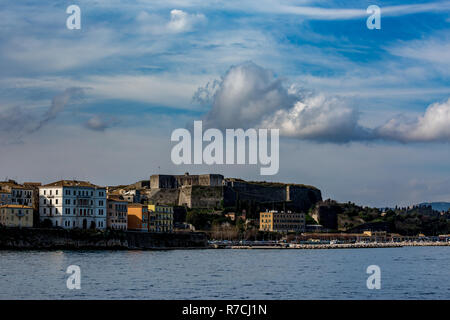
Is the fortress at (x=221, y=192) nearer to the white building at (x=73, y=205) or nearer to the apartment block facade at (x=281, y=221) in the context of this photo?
the apartment block facade at (x=281, y=221)

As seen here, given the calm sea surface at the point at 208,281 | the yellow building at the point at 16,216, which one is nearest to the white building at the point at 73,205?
the yellow building at the point at 16,216

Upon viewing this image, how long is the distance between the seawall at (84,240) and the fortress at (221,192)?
40346 mm

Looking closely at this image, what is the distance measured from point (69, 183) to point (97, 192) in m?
3.57

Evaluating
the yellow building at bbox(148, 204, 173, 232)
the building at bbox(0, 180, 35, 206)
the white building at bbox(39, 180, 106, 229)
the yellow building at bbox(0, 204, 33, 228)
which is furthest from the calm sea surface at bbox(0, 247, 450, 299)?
the yellow building at bbox(148, 204, 173, 232)

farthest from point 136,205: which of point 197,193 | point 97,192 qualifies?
point 197,193

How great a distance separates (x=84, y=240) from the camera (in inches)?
3558

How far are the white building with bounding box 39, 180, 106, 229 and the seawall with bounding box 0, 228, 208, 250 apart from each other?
3.50 m

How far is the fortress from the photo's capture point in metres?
150

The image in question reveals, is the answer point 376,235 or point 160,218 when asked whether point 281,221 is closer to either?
point 376,235

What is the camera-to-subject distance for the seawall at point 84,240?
84.3 metres

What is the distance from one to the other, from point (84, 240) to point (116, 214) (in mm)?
10456
